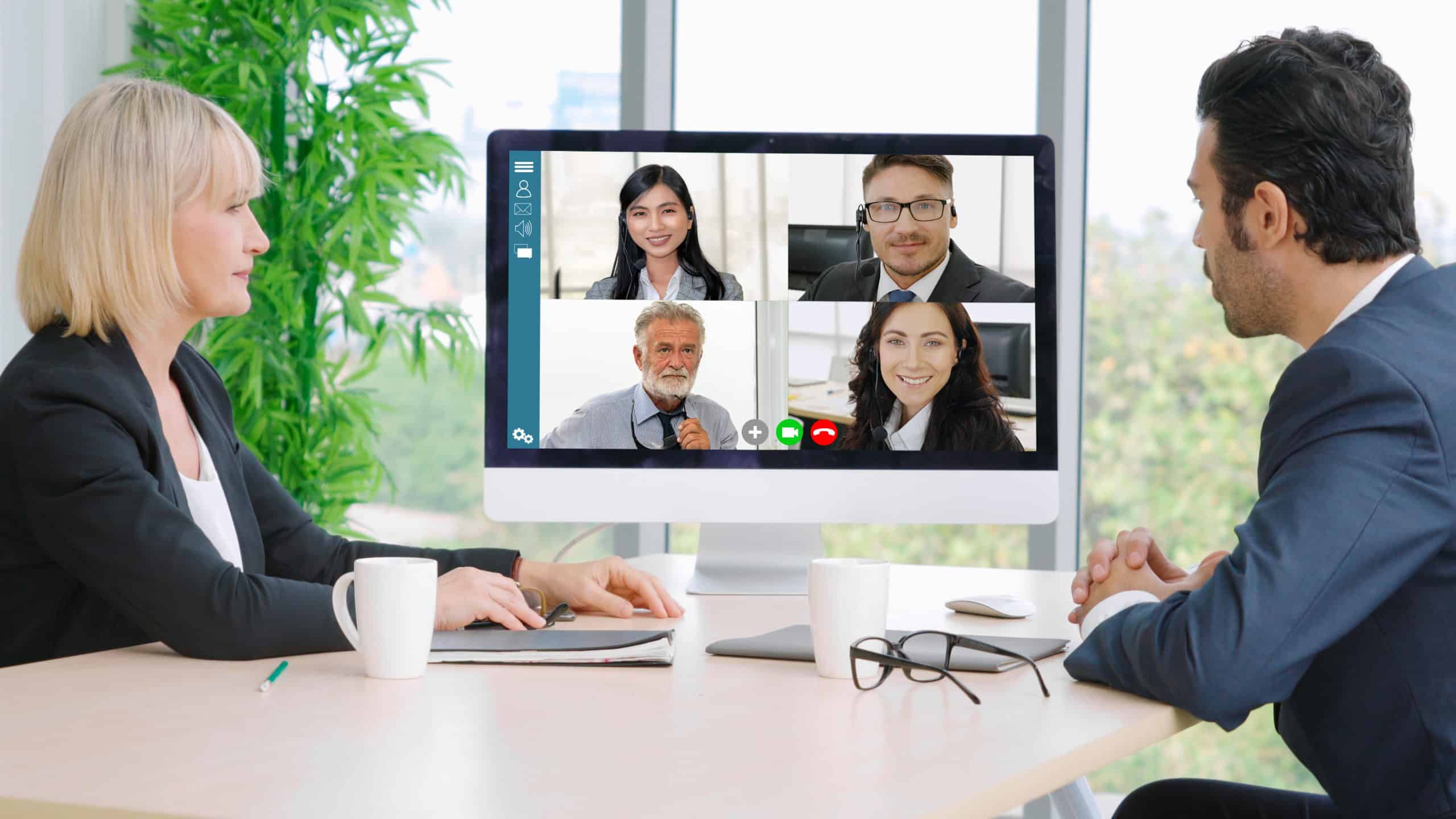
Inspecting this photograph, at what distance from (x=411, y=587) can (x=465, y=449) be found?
213cm

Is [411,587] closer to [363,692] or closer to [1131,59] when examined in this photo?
[363,692]

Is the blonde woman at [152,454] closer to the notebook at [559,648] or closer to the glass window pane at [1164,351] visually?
the notebook at [559,648]

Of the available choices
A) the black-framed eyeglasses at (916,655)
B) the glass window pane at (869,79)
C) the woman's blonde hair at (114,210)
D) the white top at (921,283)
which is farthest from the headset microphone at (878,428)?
the glass window pane at (869,79)

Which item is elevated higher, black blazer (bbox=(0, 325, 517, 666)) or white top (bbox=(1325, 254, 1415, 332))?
white top (bbox=(1325, 254, 1415, 332))

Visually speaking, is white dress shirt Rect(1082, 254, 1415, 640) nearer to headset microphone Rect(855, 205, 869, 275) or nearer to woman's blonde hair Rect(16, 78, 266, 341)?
headset microphone Rect(855, 205, 869, 275)

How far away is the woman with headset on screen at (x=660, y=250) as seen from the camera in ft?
5.61

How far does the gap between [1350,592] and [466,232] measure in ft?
8.28

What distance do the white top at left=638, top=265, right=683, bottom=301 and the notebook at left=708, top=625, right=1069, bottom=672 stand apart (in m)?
0.53

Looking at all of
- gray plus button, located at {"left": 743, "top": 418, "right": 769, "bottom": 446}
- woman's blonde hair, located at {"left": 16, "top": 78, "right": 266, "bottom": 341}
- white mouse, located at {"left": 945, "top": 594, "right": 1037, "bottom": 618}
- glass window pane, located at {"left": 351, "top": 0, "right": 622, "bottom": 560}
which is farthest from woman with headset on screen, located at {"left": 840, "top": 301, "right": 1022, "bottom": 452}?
glass window pane, located at {"left": 351, "top": 0, "right": 622, "bottom": 560}

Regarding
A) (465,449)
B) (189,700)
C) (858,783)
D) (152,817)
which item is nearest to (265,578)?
(189,700)

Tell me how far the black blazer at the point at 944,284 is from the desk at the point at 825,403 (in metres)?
0.12

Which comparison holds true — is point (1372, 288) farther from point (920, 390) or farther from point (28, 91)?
point (28, 91)

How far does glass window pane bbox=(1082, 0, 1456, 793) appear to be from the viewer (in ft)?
9.29

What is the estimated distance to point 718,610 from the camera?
157cm
